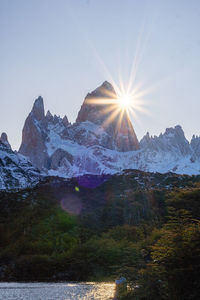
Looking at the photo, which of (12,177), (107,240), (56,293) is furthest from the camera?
(12,177)

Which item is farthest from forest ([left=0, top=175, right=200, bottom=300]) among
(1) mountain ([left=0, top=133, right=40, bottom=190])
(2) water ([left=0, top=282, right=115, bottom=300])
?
(1) mountain ([left=0, top=133, right=40, bottom=190])

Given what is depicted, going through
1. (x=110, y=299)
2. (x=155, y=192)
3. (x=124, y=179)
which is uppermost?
(x=124, y=179)

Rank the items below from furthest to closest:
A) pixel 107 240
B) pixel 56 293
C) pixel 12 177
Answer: pixel 12 177 < pixel 107 240 < pixel 56 293

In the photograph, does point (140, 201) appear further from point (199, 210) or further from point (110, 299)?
point (110, 299)

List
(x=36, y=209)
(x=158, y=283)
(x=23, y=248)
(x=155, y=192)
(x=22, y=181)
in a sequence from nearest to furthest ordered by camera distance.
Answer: (x=158, y=283) → (x=23, y=248) → (x=36, y=209) → (x=155, y=192) → (x=22, y=181)

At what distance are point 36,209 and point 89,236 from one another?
51.9 ft

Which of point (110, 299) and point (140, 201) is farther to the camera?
point (140, 201)

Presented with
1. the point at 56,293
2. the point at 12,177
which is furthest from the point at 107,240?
the point at 12,177

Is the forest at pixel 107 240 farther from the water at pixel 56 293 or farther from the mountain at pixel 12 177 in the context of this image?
the mountain at pixel 12 177

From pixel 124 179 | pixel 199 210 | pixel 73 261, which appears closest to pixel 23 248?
pixel 73 261

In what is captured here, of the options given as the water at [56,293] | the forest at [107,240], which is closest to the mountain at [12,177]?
the forest at [107,240]

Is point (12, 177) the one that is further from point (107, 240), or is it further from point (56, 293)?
point (56, 293)

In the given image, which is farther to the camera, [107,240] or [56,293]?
[107,240]

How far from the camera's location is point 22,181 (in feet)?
591
